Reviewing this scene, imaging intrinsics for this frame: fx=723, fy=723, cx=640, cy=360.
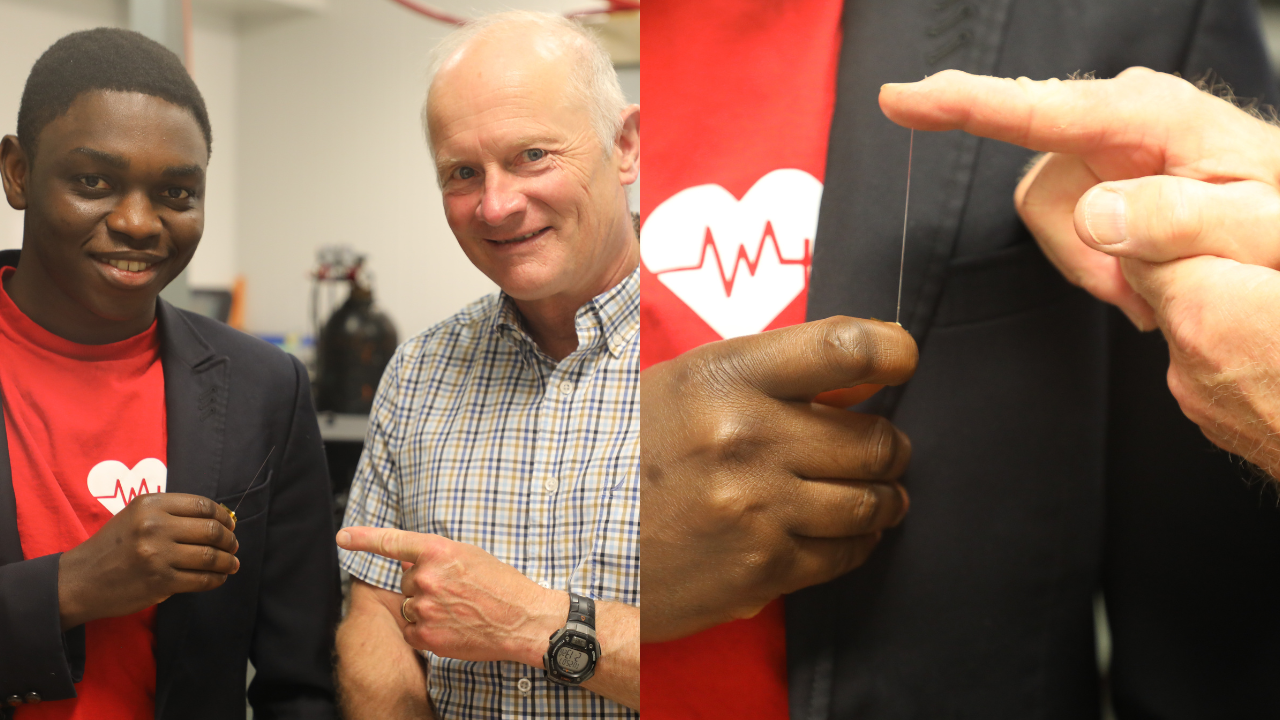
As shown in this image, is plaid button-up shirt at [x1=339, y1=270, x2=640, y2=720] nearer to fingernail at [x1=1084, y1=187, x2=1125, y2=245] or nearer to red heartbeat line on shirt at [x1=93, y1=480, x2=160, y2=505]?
red heartbeat line on shirt at [x1=93, y1=480, x2=160, y2=505]

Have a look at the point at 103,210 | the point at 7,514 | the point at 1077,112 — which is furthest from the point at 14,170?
the point at 1077,112

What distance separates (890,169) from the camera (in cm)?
42

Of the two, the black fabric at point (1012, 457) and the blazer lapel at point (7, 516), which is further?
the black fabric at point (1012, 457)

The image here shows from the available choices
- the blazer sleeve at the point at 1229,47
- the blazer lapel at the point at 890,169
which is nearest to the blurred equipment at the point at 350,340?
the blazer lapel at the point at 890,169

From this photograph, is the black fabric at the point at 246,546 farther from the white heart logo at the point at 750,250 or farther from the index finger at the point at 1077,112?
the index finger at the point at 1077,112

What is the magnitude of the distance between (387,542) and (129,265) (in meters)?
0.17

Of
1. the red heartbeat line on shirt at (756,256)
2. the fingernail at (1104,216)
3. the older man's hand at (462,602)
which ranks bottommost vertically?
the older man's hand at (462,602)

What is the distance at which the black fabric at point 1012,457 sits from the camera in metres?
0.43

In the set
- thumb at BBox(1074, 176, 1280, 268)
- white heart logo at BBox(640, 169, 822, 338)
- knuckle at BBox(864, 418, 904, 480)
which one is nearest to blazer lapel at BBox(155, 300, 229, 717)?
white heart logo at BBox(640, 169, 822, 338)

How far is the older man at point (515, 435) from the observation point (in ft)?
1.09

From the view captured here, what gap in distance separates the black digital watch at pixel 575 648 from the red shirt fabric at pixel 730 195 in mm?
54

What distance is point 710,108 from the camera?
1.39 feet

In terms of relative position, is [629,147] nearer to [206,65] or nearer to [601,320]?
[601,320]

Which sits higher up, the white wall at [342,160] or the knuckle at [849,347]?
the white wall at [342,160]
